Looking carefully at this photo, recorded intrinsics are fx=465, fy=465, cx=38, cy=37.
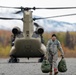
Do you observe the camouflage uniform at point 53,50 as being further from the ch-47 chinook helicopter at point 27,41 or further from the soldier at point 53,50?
the ch-47 chinook helicopter at point 27,41

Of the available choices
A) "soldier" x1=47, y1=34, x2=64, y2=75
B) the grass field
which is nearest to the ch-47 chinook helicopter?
"soldier" x1=47, y1=34, x2=64, y2=75

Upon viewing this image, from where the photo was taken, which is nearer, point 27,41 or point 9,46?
point 27,41

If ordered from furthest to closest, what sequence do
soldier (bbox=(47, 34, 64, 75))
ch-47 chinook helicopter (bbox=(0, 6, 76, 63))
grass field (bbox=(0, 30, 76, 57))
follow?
grass field (bbox=(0, 30, 76, 57)), ch-47 chinook helicopter (bbox=(0, 6, 76, 63)), soldier (bbox=(47, 34, 64, 75))

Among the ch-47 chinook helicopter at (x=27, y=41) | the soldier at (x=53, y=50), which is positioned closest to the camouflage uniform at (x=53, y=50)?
the soldier at (x=53, y=50)

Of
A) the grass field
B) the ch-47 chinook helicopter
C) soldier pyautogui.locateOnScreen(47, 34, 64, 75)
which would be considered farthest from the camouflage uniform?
the grass field

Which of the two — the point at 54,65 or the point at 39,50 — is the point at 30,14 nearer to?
the point at 39,50

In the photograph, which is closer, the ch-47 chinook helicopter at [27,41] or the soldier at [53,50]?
the soldier at [53,50]

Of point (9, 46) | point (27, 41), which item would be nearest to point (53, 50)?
point (27, 41)

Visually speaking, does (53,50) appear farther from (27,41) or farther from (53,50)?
(27,41)

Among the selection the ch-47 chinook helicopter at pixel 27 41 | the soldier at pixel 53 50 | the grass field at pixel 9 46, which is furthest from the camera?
the grass field at pixel 9 46

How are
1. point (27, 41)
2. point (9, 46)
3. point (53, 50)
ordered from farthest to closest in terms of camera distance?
point (9, 46), point (27, 41), point (53, 50)

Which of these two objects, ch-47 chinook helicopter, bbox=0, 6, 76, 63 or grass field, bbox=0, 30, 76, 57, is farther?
grass field, bbox=0, 30, 76, 57

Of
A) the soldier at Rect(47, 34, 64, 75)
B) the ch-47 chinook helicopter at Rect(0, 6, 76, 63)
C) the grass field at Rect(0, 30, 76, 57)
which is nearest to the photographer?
the soldier at Rect(47, 34, 64, 75)

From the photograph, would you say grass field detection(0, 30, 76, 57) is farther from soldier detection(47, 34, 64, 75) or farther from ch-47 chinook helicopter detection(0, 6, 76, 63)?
soldier detection(47, 34, 64, 75)
